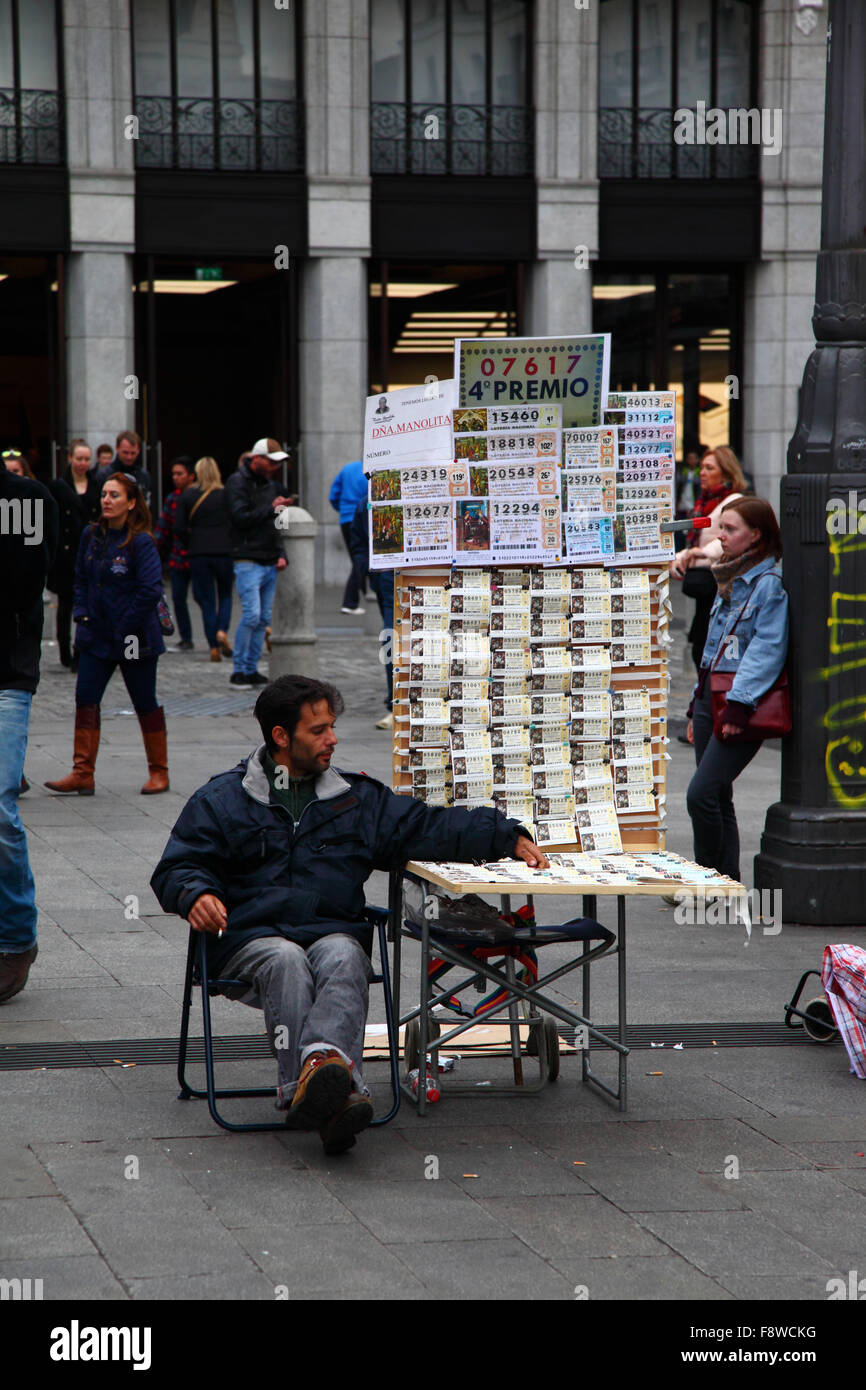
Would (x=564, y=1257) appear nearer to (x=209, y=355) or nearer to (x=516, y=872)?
(x=516, y=872)

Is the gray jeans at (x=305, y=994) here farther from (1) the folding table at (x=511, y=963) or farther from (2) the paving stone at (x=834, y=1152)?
(2) the paving stone at (x=834, y=1152)

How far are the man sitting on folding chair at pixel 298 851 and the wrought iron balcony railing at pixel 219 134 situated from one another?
20747 millimetres

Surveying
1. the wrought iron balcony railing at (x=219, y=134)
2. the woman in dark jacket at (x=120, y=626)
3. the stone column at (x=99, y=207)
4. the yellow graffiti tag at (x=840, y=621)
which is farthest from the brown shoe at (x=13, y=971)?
the wrought iron balcony railing at (x=219, y=134)

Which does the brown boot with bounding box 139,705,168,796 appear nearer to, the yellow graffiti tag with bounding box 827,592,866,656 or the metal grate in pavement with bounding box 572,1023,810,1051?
the yellow graffiti tag with bounding box 827,592,866,656

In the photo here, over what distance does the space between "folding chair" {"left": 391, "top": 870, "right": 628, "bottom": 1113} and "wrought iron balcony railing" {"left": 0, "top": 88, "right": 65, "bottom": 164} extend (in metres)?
20.6

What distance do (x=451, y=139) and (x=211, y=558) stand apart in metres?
11.2

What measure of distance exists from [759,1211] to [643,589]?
2281 millimetres

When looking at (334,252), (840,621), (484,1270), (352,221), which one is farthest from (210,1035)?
(352,221)

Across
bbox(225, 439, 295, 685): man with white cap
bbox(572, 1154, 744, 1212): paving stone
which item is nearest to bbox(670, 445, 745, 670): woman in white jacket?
bbox(572, 1154, 744, 1212): paving stone

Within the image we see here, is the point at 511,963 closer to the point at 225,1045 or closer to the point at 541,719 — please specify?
the point at 541,719

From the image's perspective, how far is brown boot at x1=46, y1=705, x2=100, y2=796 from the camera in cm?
1022

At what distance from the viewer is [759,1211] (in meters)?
4.41

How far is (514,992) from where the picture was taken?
5230 millimetres
